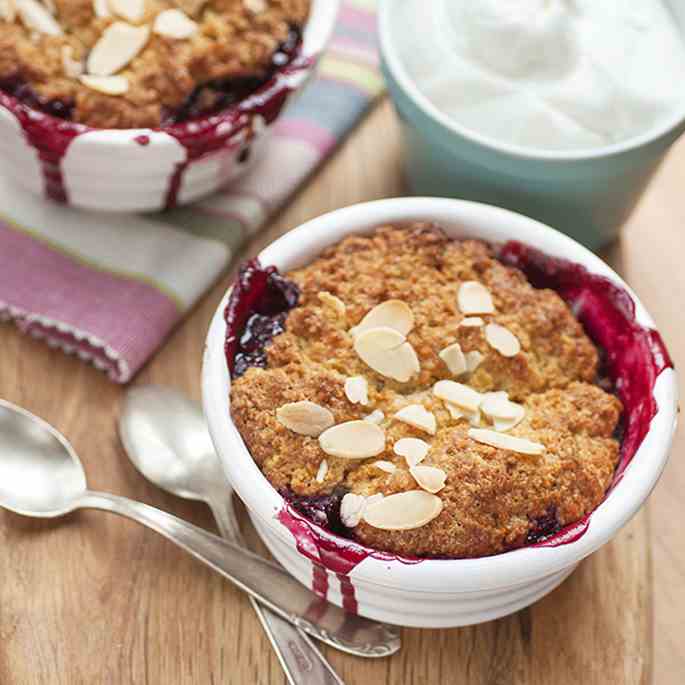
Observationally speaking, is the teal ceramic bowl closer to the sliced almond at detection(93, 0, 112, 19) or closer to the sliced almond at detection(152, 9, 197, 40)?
the sliced almond at detection(152, 9, 197, 40)

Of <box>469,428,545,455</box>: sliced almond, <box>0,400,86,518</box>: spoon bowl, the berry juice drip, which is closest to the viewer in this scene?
<box>469,428,545,455</box>: sliced almond

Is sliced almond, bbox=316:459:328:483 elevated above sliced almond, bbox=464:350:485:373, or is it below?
below

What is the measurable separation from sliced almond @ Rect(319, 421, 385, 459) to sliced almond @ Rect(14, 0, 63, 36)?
38.2 inches

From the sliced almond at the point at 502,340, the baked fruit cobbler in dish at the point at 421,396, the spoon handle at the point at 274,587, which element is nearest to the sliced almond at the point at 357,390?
the baked fruit cobbler in dish at the point at 421,396

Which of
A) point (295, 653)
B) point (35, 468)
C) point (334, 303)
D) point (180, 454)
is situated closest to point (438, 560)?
point (295, 653)

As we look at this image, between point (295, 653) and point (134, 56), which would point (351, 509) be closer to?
point (295, 653)

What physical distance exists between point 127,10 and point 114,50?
9 cm

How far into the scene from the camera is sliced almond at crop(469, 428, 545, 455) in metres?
1.69

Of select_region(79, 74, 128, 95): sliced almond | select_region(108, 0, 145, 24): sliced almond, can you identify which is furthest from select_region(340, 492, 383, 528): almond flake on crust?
select_region(108, 0, 145, 24): sliced almond

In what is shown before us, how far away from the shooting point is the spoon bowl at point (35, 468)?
1900 millimetres

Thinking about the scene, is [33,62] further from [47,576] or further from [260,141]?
[47,576]

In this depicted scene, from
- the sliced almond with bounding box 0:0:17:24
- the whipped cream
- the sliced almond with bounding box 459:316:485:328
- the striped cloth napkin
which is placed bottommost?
the striped cloth napkin

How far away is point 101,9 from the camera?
2.11 m

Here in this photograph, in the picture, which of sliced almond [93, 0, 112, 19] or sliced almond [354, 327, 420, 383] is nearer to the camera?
sliced almond [354, 327, 420, 383]
